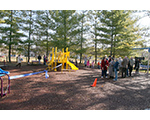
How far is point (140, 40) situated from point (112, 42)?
7038 millimetres

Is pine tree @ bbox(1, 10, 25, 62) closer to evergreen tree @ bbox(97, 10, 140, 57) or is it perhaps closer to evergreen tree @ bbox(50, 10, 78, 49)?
evergreen tree @ bbox(50, 10, 78, 49)

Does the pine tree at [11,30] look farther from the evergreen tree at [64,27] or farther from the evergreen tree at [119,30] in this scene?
the evergreen tree at [119,30]

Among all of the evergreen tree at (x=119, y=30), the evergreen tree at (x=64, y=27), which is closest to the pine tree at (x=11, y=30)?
the evergreen tree at (x=64, y=27)

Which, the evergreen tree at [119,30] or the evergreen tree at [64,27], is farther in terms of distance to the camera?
the evergreen tree at [64,27]

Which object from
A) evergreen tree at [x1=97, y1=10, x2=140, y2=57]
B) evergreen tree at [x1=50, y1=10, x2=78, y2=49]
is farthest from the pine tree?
evergreen tree at [x1=97, y1=10, x2=140, y2=57]

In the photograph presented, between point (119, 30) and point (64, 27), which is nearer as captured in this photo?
point (119, 30)

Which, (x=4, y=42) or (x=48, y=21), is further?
(x=48, y=21)

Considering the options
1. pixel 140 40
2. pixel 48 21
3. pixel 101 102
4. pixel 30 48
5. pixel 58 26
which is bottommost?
pixel 101 102

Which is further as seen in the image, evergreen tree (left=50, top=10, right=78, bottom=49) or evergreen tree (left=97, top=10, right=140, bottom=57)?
evergreen tree (left=50, top=10, right=78, bottom=49)

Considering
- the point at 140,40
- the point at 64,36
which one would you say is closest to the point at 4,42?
the point at 64,36

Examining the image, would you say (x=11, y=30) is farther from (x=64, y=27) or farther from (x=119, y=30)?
(x=119, y=30)

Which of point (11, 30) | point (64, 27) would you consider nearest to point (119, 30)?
point (64, 27)

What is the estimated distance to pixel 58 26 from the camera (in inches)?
788

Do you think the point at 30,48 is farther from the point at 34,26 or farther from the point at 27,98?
the point at 27,98
